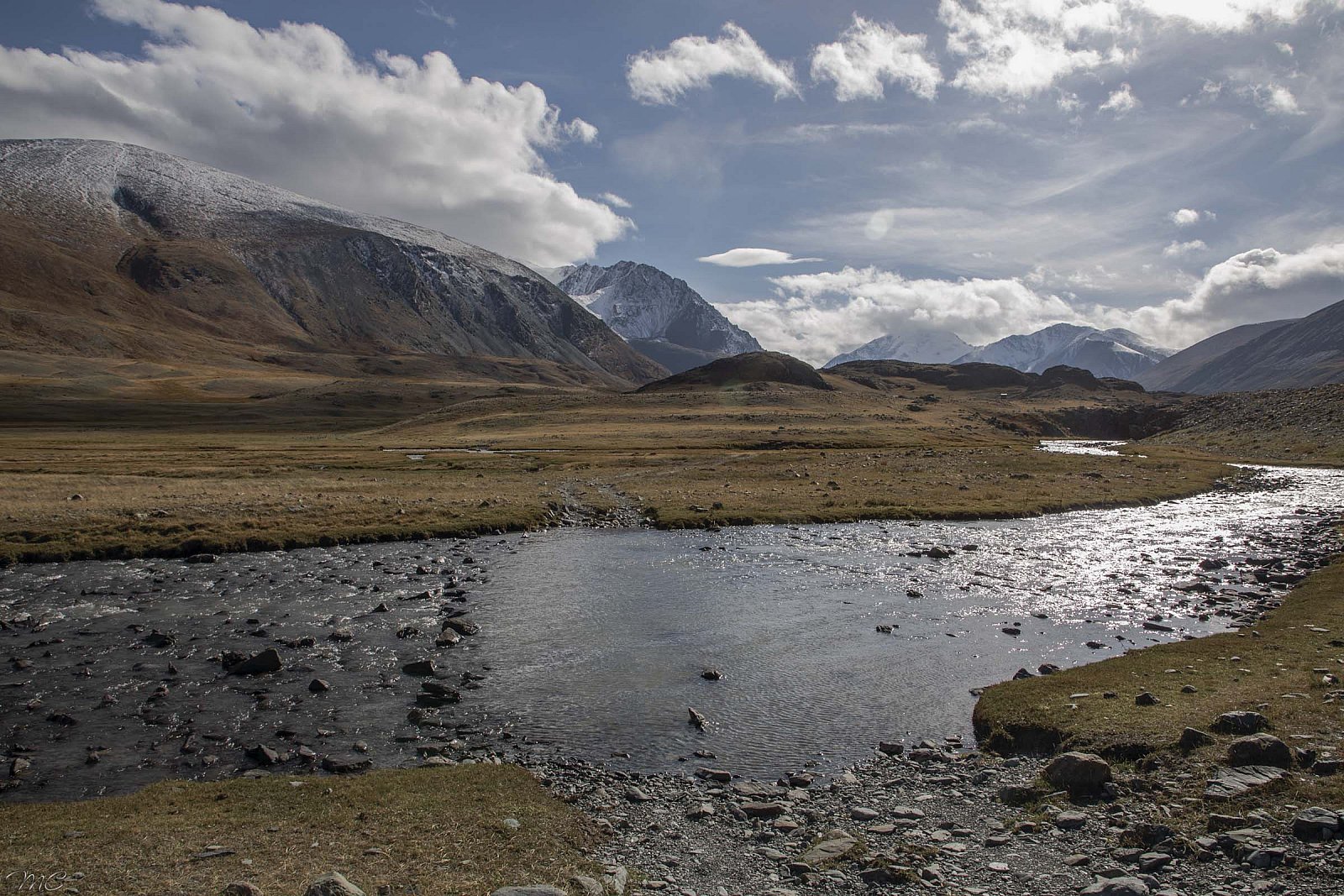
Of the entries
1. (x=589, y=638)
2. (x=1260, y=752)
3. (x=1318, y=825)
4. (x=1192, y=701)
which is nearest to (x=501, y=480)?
(x=589, y=638)

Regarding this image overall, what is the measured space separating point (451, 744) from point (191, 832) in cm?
542

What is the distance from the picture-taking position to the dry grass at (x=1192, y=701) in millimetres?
14125

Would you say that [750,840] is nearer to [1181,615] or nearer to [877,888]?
[877,888]

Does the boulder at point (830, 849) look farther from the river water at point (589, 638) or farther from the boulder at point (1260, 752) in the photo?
the boulder at point (1260, 752)

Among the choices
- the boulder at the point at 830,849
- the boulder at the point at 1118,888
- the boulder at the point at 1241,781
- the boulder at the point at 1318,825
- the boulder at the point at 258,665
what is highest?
the boulder at the point at 1318,825

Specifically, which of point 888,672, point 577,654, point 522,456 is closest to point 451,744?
point 577,654

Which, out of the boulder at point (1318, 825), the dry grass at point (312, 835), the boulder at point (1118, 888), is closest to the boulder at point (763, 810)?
the dry grass at point (312, 835)

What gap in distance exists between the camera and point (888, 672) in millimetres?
21828

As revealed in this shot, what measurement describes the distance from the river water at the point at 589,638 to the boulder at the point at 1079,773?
3806 millimetres

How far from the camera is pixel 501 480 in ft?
218

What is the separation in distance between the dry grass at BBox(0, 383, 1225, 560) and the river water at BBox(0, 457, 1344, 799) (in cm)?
553

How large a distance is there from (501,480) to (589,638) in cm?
4355

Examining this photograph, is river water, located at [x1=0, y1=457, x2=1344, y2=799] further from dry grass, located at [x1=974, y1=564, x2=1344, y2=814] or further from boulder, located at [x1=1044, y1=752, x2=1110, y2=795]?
boulder, located at [x1=1044, y1=752, x2=1110, y2=795]

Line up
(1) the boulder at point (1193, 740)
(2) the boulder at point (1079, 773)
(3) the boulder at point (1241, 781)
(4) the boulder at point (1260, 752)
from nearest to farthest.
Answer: (3) the boulder at point (1241, 781) < (4) the boulder at point (1260, 752) < (2) the boulder at point (1079, 773) < (1) the boulder at point (1193, 740)
